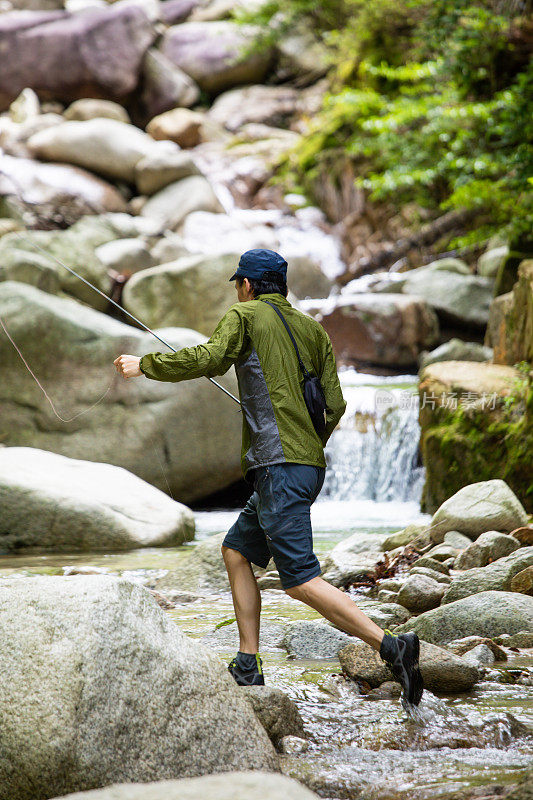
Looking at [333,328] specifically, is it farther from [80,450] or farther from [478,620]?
[478,620]

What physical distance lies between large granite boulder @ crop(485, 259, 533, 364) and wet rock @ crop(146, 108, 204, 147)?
55.9 feet

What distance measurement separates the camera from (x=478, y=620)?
4484 millimetres

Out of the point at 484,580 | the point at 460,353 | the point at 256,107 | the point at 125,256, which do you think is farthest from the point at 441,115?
the point at 256,107

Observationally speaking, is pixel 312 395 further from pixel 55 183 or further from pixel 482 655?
pixel 55 183

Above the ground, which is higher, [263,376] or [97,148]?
[263,376]

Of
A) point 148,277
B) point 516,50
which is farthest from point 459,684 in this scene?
point 516,50

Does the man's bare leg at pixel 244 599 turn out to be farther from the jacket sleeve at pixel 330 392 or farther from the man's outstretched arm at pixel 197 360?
the man's outstretched arm at pixel 197 360

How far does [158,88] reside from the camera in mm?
26828

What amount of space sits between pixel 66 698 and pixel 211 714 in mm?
507

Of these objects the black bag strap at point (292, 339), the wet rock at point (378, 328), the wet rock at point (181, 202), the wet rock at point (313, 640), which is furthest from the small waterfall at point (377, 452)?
the wet rock at point (181, 202)

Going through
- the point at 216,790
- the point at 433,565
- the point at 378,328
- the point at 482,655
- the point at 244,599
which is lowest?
the point at 378,328

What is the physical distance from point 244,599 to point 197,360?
1.08 m

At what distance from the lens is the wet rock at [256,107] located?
85.3 ft

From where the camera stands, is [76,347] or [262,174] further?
[262,174]
